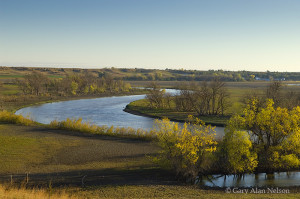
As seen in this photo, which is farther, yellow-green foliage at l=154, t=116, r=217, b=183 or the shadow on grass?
yellow-green foliage at l=154, t=116, r=217, b=183

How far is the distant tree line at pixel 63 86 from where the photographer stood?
118 meters

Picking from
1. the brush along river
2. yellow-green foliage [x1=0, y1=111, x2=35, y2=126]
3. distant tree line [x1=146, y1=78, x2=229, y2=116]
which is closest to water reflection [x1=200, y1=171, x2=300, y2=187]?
the brush along river

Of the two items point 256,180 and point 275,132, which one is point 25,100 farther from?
point 256,180

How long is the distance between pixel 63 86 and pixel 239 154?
109453 millimetres

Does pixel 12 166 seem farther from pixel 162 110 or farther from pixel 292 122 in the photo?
pixel 162 110

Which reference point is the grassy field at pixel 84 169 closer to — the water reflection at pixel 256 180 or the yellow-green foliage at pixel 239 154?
the water reflection at pixel 256 180

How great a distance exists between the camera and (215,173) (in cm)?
3111

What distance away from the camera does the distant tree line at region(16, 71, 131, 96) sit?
11756 centimetres

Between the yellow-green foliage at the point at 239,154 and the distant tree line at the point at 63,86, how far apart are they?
9865 centimetres

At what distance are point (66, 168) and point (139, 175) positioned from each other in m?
8.72

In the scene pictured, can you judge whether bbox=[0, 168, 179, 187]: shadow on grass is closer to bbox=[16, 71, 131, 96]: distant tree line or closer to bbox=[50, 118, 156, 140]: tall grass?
bbox=[50, 118, 156, 140]: tall grass

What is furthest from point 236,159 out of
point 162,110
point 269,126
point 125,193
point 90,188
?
point 162,110

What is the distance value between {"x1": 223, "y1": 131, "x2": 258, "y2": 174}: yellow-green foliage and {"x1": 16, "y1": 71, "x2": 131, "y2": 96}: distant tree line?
324 ft

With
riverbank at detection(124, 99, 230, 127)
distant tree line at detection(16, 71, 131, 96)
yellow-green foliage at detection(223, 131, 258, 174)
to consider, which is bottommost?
riverbank at detection(124, 99, 230, 127)
